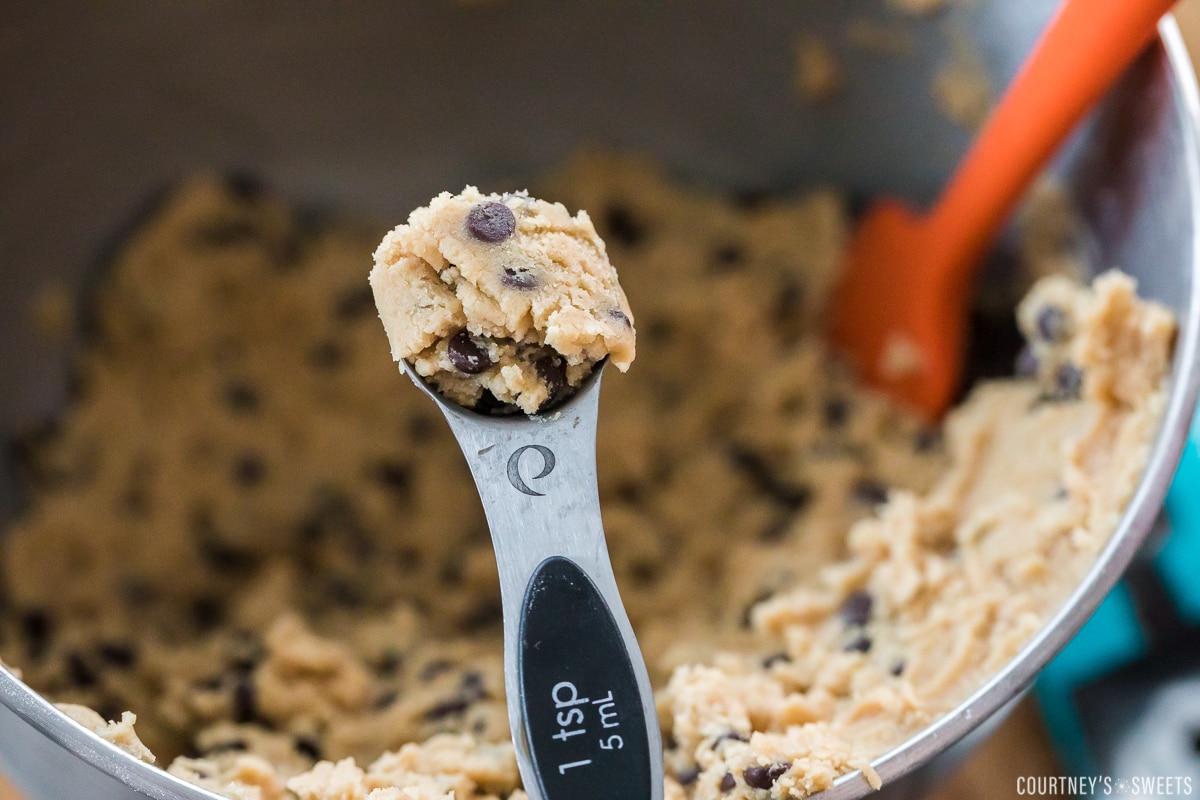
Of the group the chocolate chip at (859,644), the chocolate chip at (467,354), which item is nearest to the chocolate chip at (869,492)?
the chocolate chip at (859,644)

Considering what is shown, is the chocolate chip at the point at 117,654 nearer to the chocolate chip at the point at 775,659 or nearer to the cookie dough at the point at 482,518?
the cookie dough at the point at 482,518

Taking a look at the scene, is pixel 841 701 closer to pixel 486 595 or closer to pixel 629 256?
pixel 486 595

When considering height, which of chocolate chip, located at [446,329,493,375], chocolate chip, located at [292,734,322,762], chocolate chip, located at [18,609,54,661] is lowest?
chocolate chip, located at [292,734,322,762]

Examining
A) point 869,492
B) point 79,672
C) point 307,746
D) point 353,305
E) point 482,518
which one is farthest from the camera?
point 353,305

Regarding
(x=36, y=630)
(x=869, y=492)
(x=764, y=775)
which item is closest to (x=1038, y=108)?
(x=869, y=492)

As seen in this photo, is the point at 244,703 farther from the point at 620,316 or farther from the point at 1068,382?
the point at 1068,382

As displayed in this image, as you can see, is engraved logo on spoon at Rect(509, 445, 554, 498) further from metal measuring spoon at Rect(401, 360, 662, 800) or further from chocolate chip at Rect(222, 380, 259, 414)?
chocolate chip at Rect(222, 380, 259, 414)

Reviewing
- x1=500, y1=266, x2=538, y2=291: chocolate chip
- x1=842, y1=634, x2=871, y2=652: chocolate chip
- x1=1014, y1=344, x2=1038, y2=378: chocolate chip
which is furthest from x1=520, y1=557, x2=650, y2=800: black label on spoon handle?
x1=1014, y1=344, x2=1038, y2=378: chocolate chip
